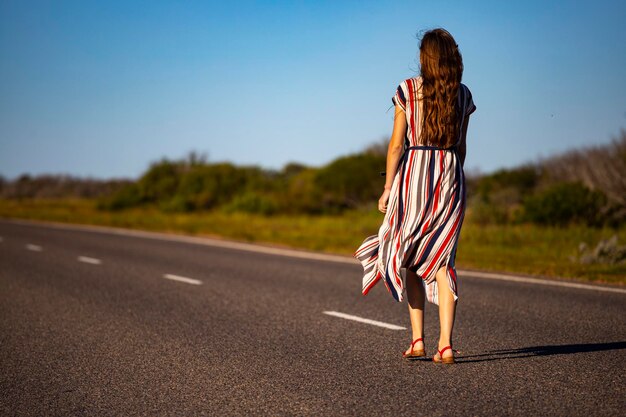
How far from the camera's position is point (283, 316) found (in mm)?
7355

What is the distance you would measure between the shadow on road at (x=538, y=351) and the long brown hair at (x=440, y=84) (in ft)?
5.41

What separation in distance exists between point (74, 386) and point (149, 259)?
9.98 meters

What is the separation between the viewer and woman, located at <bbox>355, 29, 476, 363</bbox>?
4637 mm

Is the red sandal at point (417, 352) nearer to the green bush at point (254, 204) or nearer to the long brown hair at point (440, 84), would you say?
the long brown hair at point (440, 84)

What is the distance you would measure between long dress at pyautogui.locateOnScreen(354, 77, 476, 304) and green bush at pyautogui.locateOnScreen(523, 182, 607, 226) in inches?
642

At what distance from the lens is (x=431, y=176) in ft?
15.5

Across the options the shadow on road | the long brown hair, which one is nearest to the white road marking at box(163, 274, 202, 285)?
the shadow on road

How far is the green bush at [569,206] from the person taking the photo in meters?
20.4

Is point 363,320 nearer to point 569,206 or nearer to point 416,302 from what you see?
point 416,302

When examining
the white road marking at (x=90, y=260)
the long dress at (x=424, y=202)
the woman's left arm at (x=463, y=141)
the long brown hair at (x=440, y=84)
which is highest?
the long brown hair at (x=440, y=84)

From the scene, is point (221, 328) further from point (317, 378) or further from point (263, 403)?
point (263, 403)

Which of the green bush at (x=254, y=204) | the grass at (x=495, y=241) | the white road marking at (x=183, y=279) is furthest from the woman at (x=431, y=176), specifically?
the green bush at (x=254, y=204)

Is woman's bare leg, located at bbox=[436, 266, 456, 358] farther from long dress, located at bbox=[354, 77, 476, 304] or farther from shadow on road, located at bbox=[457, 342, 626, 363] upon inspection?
shadow on road, located at bbox=[457, 342, 626, 363]

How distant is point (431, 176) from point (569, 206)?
17.0 m
